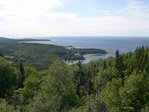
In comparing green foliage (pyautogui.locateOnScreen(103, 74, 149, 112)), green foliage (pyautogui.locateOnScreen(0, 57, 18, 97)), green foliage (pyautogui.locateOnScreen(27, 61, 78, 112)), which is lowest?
green foliage (pyautogui.locateOnScreen(0, 57, 18, 97))

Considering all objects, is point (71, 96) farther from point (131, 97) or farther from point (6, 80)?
point (6, 80)

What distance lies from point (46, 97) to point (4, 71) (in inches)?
1056

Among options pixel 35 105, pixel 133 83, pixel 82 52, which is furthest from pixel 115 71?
pixel 82 52

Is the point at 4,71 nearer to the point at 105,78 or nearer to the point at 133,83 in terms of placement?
the point at 105,78

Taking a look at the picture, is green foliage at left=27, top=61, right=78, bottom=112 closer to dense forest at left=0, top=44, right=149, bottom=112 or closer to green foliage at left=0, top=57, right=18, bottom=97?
dense forest at left=0, top=44, right=149, bottom=112

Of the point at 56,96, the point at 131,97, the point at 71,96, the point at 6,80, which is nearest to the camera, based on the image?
the point at 131,97

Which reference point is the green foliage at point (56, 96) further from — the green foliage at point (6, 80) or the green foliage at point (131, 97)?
the green foliage at point (6, 80)

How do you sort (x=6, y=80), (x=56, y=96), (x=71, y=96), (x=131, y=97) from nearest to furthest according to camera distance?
(x=131, y=97) < (x=56, y=96) < (x=71, y=96) < (x=6, y=80)

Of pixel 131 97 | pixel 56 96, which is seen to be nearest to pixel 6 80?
pixel 56 96

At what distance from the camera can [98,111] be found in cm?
1630

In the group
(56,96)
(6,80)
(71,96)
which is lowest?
(6,80)

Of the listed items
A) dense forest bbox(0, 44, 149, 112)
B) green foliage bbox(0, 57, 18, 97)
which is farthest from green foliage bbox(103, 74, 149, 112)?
green foliage bbox(0, 57, 18, 97)

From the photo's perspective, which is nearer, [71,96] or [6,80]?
[71,96]

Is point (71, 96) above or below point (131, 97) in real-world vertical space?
below
